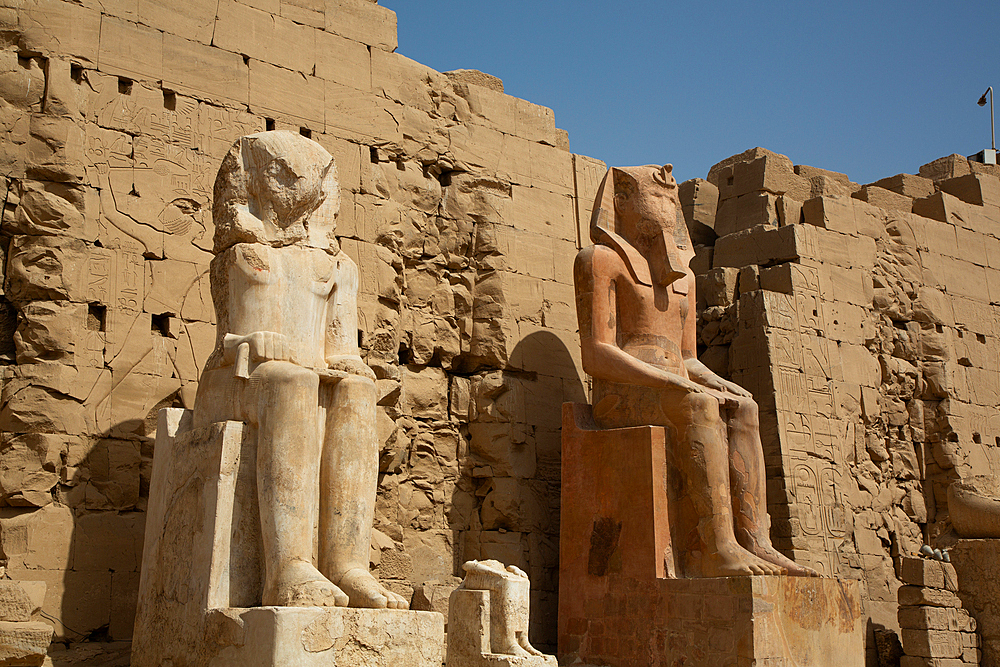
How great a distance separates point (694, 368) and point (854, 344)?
255 cm

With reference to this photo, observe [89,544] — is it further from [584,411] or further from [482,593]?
[584,411]

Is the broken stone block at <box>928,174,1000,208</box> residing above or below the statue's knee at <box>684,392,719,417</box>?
above

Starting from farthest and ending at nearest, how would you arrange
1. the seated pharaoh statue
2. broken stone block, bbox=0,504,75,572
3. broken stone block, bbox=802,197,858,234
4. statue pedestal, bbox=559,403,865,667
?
1. broken stone block, bbox=802,197,858,234
2. the seated pharaoh statue
3. statue pedestal, bbox=559,403,865,667
4. broken stone block, bbox=0,504,75,572

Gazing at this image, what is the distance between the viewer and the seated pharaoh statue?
577cm

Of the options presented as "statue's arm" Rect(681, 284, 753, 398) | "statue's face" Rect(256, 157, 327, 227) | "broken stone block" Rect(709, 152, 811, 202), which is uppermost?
"broken stone block" Rect(709, 152, 811, 202)

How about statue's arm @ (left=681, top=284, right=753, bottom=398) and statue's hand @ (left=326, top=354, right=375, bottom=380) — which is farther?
statue's arm @ (left=681, top=284, right=753, bottom=398)

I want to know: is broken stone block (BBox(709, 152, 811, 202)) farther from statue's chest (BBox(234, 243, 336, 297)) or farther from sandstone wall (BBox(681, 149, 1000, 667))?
statue's chest (BBox(234, 243, 336, 297))

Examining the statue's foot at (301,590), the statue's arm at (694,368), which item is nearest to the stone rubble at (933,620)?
the statue's arm at (694,368)

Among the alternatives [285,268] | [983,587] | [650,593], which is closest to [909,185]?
[983,587]

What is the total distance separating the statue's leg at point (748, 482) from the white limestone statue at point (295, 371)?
233cm

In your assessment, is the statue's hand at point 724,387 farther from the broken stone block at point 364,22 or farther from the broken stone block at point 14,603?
the broken stone block at point 14,603

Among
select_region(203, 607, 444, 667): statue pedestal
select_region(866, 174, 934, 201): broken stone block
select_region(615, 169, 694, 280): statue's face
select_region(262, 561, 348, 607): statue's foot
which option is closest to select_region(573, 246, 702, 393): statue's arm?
select_region(615, 169, 694, 280): statue's face

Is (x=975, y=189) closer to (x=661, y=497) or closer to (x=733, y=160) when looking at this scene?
(x=733, y=160)

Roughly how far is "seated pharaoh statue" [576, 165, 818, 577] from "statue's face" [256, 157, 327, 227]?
2013 millimetres
